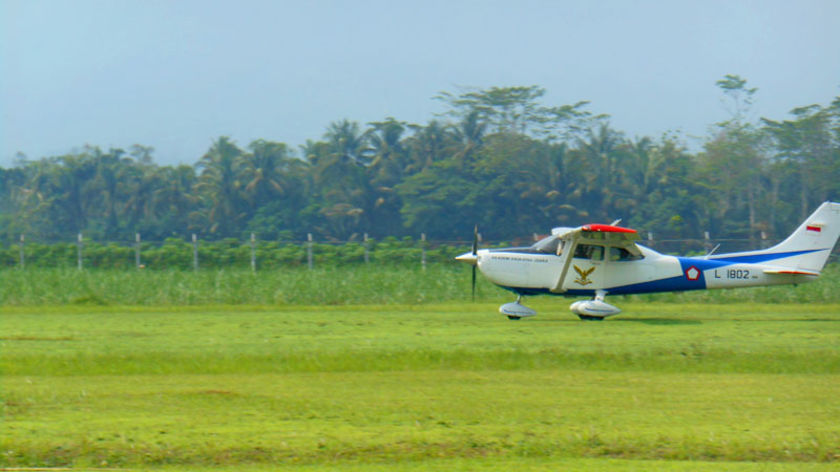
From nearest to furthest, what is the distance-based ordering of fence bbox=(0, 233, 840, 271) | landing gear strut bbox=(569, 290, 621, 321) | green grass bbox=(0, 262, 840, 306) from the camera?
landing gear strut bbox=(569, 290, 621, 321)
green grass bbox=(0, 262, 840, 306)
fence bbox=(0, 233, 840, 271)

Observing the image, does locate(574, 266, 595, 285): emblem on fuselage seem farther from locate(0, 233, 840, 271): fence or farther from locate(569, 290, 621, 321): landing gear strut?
locate(0, 233, 840, 271): fence

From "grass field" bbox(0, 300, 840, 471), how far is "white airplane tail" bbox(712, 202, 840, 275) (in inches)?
96.5

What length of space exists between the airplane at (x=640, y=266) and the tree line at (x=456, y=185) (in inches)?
1152

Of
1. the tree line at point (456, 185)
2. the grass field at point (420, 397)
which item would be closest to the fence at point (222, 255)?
the tree line at point (456, 185)

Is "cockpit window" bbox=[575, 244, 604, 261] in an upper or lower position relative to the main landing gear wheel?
upper

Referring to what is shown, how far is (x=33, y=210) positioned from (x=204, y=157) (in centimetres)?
1194

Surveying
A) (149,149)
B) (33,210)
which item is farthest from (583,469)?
(149,149)

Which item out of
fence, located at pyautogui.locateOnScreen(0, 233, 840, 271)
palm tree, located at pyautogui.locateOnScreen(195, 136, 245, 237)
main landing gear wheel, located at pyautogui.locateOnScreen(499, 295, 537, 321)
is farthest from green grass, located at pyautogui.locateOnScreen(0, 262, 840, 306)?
palm tree, located at pyautogui.locateOnScreen(195, 136, 245, 237)

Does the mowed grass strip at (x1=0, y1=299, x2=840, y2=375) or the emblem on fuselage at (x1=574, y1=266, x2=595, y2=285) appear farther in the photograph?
the emblem on fuselage at (x1=574, y1=266, x2=595, y2=285)

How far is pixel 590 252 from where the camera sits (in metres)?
17.2

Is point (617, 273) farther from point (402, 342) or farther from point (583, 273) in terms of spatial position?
point (402, 342)

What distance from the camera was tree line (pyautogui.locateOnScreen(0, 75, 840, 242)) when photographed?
47.1 meters

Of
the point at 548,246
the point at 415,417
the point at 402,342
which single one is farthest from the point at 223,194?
the point at 415,417

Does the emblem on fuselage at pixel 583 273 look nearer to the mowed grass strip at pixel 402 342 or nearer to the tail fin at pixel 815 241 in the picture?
the mowed grass strip at pixel 402 342
